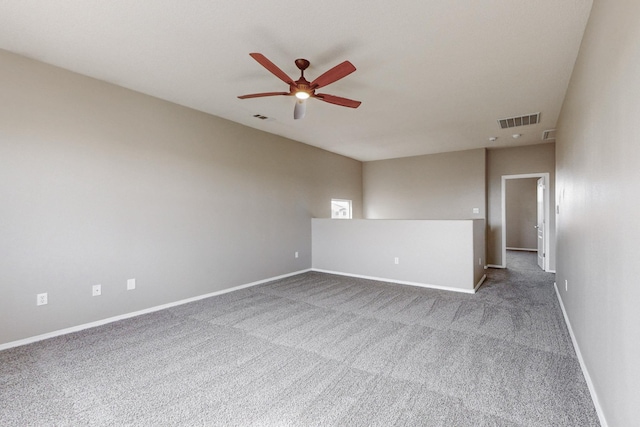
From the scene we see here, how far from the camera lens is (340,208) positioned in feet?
25.2

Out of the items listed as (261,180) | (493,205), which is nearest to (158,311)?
(261,180)

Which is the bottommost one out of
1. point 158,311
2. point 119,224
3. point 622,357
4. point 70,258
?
point 158,311

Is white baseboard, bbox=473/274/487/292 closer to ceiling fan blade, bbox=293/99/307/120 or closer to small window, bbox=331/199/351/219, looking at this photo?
small window, bbox=331/199/351/219

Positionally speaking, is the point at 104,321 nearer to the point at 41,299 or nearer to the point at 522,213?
the point at 41,299

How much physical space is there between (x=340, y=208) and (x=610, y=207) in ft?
20.1

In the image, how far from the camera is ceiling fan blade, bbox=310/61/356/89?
2340mm

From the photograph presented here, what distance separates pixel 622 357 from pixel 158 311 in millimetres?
4250

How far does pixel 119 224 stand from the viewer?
3.51 meters

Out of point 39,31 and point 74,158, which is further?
point 74,158

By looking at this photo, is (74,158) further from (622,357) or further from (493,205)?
(493,205)

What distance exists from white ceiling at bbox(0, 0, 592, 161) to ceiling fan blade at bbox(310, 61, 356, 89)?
30cm

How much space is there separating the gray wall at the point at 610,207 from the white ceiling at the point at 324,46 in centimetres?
53

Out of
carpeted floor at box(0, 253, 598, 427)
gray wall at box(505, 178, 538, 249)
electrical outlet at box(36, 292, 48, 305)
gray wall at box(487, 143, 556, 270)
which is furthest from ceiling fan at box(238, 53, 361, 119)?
gray wall at box(505, 178, 538, 249)

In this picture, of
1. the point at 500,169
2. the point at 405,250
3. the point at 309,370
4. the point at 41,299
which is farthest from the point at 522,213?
the point at 41,299
